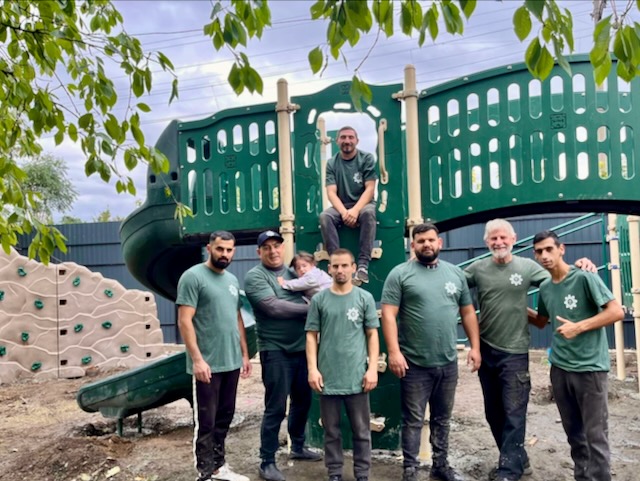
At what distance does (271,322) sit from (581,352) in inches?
77.3

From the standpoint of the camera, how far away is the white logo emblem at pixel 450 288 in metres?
3.89

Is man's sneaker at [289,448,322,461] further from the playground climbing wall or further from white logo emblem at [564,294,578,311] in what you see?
the playground climbing wall

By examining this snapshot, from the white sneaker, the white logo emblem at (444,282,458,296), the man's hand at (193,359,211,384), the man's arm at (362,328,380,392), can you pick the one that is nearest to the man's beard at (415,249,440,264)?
the white logo emblem at (444,282,458,296)

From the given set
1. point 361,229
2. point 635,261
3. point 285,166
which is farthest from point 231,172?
point 635,261

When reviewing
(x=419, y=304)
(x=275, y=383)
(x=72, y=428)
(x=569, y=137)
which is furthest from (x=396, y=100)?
(x=72, y=428)

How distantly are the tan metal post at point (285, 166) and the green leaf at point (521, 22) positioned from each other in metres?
3.42

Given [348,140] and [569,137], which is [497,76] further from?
[348,140]

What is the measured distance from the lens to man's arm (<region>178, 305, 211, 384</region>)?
3.83 meters

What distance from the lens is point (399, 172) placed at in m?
4.76

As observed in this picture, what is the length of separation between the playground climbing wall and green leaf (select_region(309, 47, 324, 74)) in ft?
29.3

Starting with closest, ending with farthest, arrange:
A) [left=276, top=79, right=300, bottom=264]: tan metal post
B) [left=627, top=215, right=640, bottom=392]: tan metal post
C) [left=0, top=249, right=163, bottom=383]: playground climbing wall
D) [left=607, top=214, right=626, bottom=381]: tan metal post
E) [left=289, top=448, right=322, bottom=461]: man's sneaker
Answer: [left=289, top=448, right=322, bottom=461]: man's sneaker
[left=276, top=79, right=300, bottom=264]: tan metal post
[left=627, top=215, right=640, bottom=392]: tan metal post
[left=607, top=214, right=626, bottom=381]: tan metal post
[left=0, top=249, right=163, bottom=383]: playground climbing wall

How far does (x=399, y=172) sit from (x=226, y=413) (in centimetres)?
220

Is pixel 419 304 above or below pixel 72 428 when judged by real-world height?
above

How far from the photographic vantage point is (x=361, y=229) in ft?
14.9
